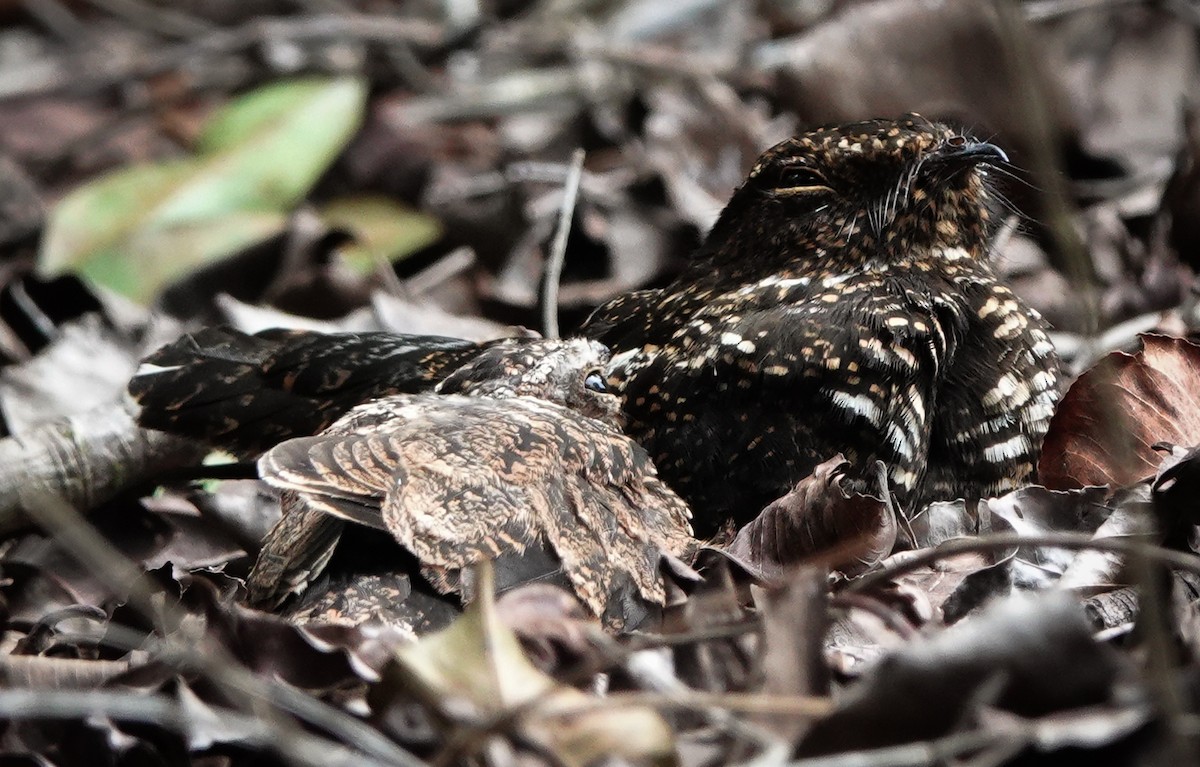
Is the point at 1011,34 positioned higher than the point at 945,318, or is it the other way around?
the point at 1011,34

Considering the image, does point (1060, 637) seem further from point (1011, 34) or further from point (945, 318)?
point (945, 318)

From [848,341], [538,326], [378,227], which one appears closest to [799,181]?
[848,341]

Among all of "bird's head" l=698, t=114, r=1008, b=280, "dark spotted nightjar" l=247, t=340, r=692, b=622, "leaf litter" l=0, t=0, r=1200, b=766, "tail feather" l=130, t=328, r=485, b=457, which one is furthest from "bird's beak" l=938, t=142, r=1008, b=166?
"tail feather" l=130, t=328, r=485, b=457

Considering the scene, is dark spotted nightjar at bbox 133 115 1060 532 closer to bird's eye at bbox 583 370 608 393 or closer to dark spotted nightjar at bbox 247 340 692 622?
bird's eye at bbox 583 370 608 393

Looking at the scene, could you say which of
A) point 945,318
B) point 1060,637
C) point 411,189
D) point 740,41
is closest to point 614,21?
point 740,41

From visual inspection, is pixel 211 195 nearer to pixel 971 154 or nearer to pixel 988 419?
pixel 971 154

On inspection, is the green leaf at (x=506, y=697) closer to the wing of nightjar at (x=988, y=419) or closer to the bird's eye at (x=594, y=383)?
the bird's eye at (x=594, y=383)
